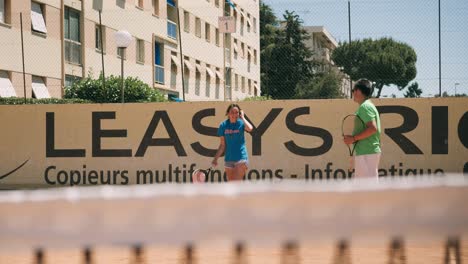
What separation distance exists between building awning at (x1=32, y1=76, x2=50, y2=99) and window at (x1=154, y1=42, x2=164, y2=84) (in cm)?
958

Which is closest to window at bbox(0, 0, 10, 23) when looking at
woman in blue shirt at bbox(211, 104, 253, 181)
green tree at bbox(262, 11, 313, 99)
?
green tree at bbox(262, 11, 313, 99)

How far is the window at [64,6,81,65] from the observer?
29477mm

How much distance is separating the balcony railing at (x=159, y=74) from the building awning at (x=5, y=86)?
11.6m

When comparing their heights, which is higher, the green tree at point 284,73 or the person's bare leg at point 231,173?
the green tree at point 284,73

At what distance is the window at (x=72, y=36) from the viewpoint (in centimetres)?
2948

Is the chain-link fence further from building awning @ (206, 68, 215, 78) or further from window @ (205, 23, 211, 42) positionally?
window @ (205, 23, 211, 42)

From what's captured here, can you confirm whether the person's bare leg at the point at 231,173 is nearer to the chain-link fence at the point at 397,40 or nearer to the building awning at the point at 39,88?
the chain-link fence at the point at 397,40

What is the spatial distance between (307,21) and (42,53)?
12791 mm

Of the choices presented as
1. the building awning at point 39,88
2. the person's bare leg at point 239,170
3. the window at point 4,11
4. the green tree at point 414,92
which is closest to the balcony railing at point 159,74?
the building awning at point 39,88

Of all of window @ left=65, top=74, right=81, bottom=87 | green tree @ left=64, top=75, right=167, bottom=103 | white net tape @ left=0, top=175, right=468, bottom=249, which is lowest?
white net tape @ left=0, top=175, right=468, bottom=249

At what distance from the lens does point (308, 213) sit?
2.50 meters

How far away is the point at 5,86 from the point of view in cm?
2533

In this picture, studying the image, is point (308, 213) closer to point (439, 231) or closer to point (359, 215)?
point (359, 215)

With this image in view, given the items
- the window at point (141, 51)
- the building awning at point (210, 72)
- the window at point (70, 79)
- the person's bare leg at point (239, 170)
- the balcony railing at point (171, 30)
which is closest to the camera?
the person's bare leg at point (239, 170)
